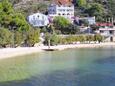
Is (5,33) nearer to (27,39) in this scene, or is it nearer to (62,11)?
(27,39)

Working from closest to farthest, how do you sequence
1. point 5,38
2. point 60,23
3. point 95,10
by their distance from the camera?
point 5,38
point 60,23
point 95,10

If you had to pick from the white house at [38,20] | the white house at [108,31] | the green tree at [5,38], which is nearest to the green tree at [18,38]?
the green tree at [5,38]

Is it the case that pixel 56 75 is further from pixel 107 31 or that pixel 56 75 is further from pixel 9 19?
pixel 107 31

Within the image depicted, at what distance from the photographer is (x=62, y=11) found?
105 meters

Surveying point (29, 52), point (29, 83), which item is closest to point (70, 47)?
point (29, 52)

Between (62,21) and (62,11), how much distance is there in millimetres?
15514

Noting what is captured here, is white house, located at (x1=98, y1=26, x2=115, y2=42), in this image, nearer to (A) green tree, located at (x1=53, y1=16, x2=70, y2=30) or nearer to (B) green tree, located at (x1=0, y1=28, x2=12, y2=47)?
(A) green tree, located at (x1=53, y1=16, x2=70, y2=30)

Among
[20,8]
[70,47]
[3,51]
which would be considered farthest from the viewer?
[20,8]

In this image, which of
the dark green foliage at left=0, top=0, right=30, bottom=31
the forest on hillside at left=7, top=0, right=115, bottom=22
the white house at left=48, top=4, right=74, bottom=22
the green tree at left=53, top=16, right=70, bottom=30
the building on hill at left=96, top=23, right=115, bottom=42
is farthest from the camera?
the forest on hillside at left=7, top=0, right=115, bottom=22

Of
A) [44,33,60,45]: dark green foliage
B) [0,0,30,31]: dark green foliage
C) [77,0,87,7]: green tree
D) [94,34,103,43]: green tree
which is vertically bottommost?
[94,34,103,43]: green tree

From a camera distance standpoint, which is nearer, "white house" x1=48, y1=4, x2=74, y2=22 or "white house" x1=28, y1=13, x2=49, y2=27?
"white house" x1=28, y1=13, x2=49, y2=27

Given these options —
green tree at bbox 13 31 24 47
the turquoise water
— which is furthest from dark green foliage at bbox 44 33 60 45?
the turquoise water

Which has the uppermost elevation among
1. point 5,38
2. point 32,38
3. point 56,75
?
point 5,38

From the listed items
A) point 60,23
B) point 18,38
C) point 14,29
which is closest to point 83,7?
point 60,23
